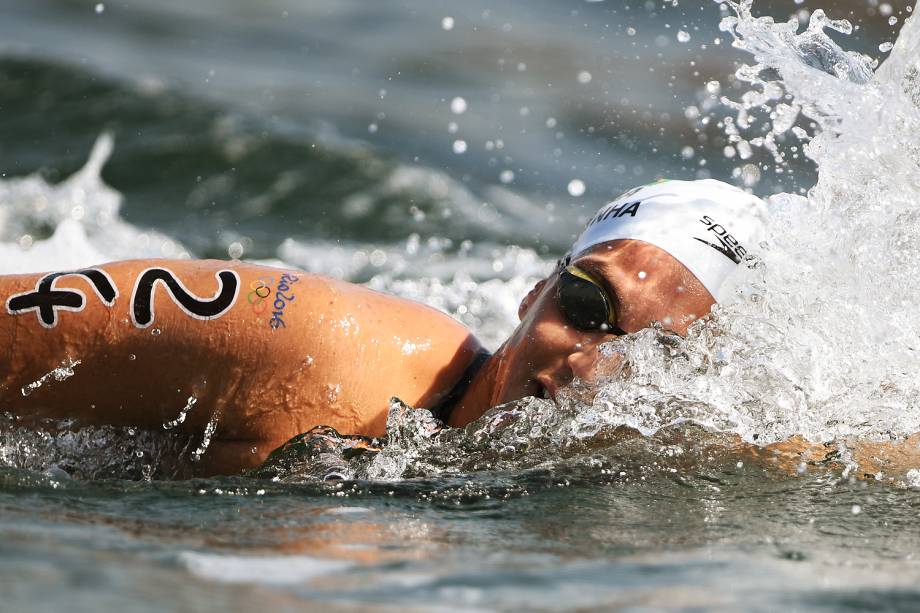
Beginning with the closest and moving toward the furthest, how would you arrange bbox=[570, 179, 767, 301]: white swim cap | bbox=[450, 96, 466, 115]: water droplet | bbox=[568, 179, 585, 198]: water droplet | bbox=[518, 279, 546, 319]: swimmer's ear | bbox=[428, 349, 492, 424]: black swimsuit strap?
bbox=[570, 179, 767, 301]: white swim cap, bbox=[428, 349, 492, 424]: black swimsuit strap, bbox=[518, 279, 546, 319]: swimmer's ear, bbox=[568, 179, 585, 198]: water droplet, bbox=[450, 96, 466, 115]: water droplet

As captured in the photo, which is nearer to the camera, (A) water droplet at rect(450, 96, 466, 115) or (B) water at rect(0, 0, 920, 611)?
(B) water at rect(0, 0, 920, 611)

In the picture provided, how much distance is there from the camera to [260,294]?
9.20ft

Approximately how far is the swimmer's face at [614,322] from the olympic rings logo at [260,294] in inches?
24.2

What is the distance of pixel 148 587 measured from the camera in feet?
4.88

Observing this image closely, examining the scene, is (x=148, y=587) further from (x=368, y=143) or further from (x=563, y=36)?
(x=563, y=36)

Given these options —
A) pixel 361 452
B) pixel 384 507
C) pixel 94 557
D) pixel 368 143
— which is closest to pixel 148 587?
pixel 94 557

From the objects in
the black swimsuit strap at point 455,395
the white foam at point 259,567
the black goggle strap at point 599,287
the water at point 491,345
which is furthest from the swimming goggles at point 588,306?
the white foam at point 259,567

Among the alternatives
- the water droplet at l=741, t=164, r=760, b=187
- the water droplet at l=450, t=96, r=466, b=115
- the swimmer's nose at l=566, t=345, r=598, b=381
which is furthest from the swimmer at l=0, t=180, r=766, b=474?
the water droplet at l=450, t=96, r=466, b=115

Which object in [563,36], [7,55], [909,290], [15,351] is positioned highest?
[563,36]

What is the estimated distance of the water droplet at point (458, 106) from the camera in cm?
745

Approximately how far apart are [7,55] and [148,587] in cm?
601

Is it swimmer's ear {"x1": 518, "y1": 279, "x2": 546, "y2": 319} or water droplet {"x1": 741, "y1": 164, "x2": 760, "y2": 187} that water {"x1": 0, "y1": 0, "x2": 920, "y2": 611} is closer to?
water droplet {"x1": 741, "y1": 164, "x2": 760, "y2": 187}

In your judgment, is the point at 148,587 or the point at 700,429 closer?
the point at 148,587

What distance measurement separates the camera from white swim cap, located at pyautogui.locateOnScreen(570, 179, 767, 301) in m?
2.88
